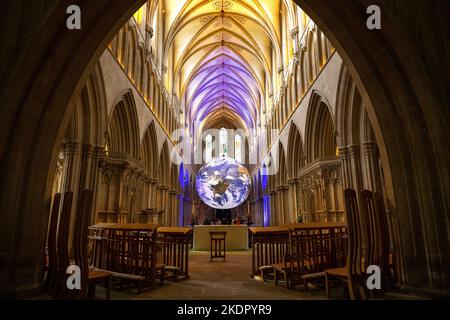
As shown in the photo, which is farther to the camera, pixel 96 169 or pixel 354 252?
pixel 96 169

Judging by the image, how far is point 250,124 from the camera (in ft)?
94.4

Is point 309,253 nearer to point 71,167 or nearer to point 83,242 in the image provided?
point 83,242

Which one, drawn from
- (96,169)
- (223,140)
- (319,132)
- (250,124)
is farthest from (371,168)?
(223,140)

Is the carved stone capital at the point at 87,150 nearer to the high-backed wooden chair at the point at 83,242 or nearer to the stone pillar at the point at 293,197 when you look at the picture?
the high-backed wooden chair at the point at 83,242

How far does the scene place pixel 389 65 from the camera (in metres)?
3.93

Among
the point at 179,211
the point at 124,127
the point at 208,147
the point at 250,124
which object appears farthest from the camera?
the point at 208,147

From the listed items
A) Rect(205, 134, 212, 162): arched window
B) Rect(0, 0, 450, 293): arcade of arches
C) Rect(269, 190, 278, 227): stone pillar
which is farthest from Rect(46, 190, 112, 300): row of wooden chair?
Rect(205, 134, 212, 162): arched window

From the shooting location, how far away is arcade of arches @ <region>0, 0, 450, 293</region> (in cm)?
350

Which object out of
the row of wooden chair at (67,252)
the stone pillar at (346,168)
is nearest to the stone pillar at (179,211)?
the stone pillar at (346,168)

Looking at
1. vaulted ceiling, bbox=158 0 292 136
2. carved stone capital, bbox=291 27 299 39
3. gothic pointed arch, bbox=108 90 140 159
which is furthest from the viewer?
vaulted ceiling, bbox=158 0 292 136

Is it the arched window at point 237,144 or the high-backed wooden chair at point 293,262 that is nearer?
the high-backed wooden chair at point 293,262

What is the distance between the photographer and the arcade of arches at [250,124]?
3.50m

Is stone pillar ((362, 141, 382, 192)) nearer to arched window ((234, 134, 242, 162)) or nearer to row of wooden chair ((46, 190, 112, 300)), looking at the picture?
row of wooden chair ((46, 190, 112, 300))

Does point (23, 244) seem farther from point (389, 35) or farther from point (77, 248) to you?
point (389, 35)
